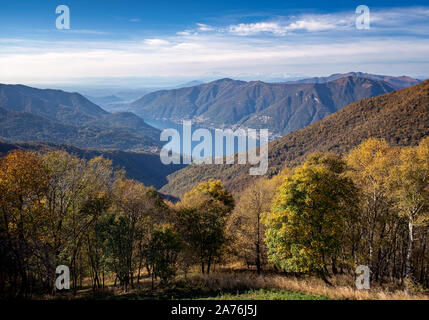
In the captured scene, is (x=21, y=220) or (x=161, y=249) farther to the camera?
(x=161, y=249)

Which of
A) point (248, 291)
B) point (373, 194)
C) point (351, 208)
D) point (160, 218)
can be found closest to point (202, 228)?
point (160, 218)

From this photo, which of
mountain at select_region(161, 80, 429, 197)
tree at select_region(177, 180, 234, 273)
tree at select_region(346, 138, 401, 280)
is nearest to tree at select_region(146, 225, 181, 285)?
tree at select_region(177, 180, 234, 273)

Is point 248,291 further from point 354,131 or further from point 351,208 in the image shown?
point 354,131

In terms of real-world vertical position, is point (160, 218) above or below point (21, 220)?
below

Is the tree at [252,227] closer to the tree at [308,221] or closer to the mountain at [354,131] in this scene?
the tree at [308,221]

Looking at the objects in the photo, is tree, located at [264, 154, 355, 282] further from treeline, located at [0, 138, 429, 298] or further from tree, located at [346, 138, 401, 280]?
tree, located at [346, 138, 401, 280]

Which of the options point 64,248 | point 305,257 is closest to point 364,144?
point 305,257
